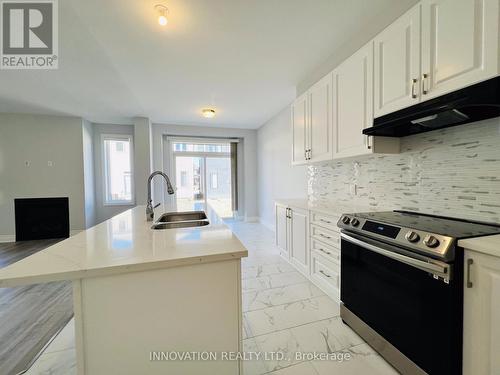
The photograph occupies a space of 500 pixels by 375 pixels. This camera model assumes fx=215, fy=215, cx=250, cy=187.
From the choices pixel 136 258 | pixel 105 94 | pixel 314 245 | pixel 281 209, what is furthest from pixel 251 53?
pixel 105 94

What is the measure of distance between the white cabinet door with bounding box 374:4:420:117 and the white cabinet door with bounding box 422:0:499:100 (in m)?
0.06

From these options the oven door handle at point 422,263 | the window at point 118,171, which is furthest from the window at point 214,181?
the oven door handle at point 422,263

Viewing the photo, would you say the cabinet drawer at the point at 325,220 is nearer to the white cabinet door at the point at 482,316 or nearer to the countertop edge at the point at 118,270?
the white cabinet door at the point at 482,316

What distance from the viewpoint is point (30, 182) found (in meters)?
4.54

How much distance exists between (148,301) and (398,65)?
214 cm

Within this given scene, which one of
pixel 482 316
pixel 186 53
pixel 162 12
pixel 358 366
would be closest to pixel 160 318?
pixel 358 366

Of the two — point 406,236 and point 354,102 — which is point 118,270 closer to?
point 406,236

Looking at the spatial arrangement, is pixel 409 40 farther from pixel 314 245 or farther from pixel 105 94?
pixel 105 94

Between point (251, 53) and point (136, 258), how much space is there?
2408mm

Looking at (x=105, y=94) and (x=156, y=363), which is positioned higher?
(x=105, y=94)

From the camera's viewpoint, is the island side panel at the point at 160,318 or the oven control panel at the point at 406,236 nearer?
the island side panel at the point at 160,318

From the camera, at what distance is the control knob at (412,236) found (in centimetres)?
116

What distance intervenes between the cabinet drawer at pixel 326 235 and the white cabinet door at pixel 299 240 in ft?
0.56

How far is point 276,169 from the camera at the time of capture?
190 inches
